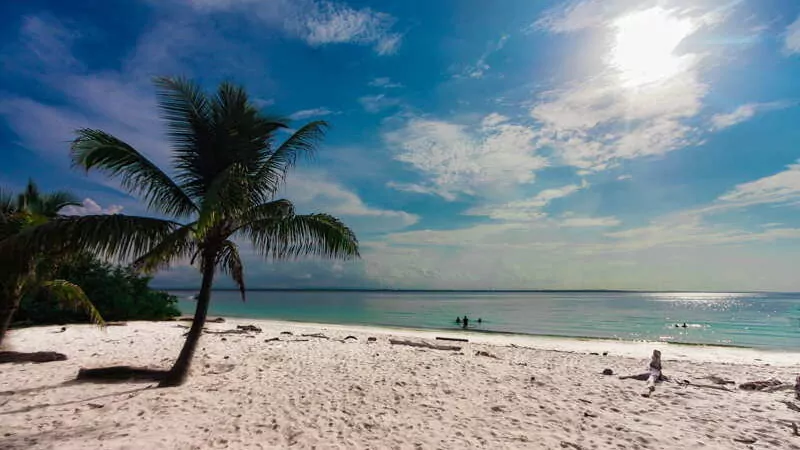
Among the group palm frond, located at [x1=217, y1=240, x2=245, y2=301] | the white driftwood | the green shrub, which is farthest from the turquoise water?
palm frond, located at [x1=217, y1=240, x2=245, y2=301]

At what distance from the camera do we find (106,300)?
21.7 m

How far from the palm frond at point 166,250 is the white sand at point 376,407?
2.42 m

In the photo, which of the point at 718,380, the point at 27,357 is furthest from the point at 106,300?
the point at 718,380

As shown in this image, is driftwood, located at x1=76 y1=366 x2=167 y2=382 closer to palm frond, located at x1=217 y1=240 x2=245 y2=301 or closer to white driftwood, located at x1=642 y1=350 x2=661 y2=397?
palm frond, located at x1=217 y1=240 x2=245 y2=301

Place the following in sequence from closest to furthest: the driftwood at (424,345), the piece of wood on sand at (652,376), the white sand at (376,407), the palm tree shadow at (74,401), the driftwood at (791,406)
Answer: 1. the white sand at (376,407)
2. the palm tree shadow at (74,401)
3. the driftwood at (791,406)
4. the piece of wood on sand at (652,376)
5. the driftwood at (424,345)

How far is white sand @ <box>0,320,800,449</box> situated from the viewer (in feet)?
17.9

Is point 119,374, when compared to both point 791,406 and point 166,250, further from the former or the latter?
point 791,406

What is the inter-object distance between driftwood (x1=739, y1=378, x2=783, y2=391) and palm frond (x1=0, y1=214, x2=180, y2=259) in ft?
44.5

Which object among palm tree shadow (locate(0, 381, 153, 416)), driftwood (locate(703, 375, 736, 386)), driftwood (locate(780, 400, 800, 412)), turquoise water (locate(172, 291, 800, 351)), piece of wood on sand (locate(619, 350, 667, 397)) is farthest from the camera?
turquoise water (locate(172, 291, 800, 351))

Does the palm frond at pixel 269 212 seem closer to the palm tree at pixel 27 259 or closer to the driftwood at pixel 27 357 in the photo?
the palm tree at pixel 27 259

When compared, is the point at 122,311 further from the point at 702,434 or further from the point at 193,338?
the point at 702,434

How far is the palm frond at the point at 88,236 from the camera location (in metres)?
6.20

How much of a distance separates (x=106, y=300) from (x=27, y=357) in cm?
1355

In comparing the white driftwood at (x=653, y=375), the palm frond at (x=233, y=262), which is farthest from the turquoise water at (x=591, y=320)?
the palm frond at (x=233, y=262)
